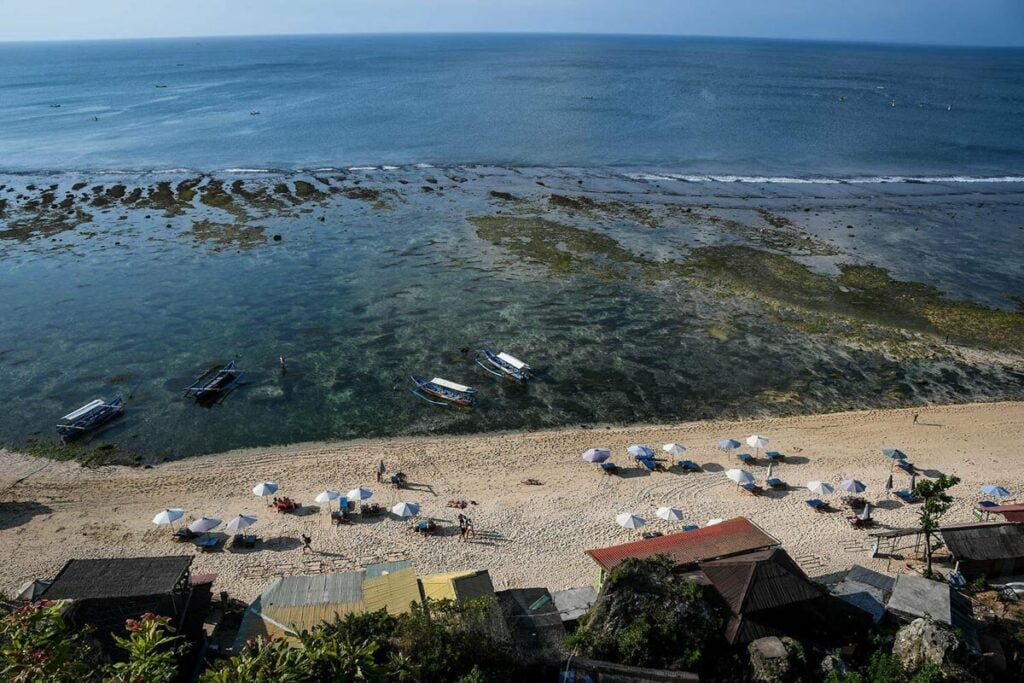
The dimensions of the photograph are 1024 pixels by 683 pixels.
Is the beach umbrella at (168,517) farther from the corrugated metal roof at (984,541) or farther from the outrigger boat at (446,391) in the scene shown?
the corrugated metal roof at (984,541)

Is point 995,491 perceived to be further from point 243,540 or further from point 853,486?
point 243,540

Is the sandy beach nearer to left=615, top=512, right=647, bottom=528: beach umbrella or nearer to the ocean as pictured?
left=615, top=512, right=647, bottom=528: beach umbrella

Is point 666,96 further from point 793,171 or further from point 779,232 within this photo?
point 779,232

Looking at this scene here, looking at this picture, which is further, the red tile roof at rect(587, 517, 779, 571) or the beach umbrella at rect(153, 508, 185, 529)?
the beach umbrella at rect(153, 508, 185, 529)

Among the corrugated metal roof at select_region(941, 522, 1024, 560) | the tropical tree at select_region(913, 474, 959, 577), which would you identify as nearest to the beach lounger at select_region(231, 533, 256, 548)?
the tropical tree at select_region(913, 474, 959, 577)

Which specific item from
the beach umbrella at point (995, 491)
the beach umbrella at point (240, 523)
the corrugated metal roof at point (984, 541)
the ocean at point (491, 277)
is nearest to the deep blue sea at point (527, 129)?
the ocean at point (491, 277)
